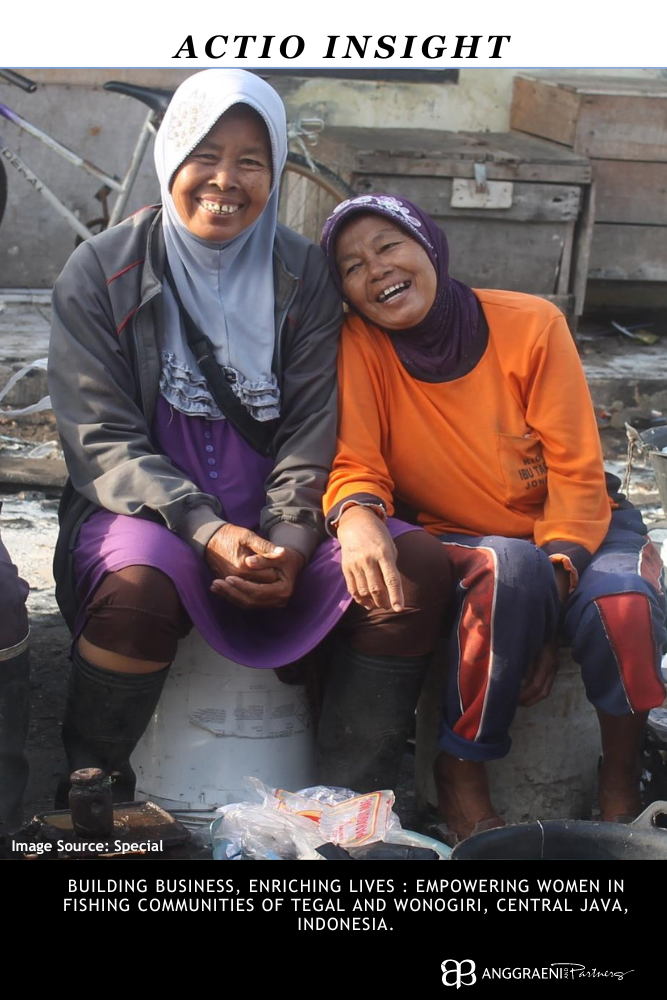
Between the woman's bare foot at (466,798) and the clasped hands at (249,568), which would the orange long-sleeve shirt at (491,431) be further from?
the woman's bare foot at (466,798)

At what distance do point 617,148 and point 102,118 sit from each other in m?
2.56

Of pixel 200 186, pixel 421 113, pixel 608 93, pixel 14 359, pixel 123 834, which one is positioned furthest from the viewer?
pixel 421 113

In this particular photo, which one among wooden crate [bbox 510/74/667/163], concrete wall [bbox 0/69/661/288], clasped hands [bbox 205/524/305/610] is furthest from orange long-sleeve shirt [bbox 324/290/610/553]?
concrete wall [bbox 0/69/661/288]

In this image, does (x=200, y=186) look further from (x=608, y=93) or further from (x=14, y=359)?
Result: (x=608, y=93)

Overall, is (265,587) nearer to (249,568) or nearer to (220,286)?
(249,568)

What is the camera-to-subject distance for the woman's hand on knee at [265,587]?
2.55 meters

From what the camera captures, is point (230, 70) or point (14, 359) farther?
point (14, 359)

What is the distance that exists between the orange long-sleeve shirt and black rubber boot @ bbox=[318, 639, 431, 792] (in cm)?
40
